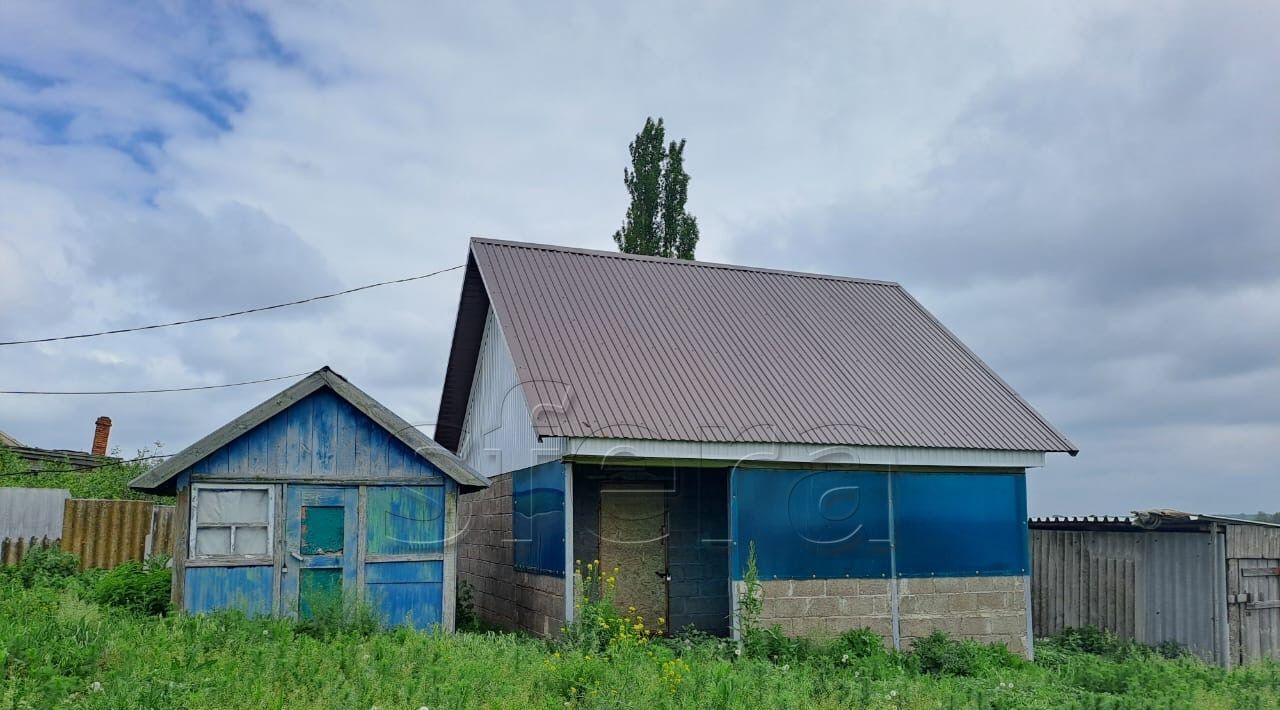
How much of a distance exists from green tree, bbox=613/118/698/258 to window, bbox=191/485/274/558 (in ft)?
51.3

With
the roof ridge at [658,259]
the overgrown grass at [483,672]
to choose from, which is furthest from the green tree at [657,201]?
the overgrown grass at [483,672]

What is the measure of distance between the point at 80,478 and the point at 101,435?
15.3 ft

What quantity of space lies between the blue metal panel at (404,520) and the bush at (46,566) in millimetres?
6153

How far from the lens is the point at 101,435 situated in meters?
27.8

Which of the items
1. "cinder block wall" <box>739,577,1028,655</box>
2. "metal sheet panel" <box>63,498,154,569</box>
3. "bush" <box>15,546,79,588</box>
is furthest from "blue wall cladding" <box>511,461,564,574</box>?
"metal sheet panel" <box>63,498,154,569</box>

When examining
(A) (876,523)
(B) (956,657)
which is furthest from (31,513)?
(B) (956,657)

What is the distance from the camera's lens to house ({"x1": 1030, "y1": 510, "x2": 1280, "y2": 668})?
14.1 m

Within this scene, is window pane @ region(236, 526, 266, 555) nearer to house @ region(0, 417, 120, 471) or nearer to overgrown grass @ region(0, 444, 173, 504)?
overgrown grass @ region(0, 444, 173, 504)

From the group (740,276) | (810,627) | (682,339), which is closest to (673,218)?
(740,276)

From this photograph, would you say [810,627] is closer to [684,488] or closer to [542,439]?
[684,488]

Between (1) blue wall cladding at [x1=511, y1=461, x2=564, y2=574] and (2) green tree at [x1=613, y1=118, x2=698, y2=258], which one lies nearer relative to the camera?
(1) blue wall cladding at [x1=511, y1=461, x2=564, y2=574]

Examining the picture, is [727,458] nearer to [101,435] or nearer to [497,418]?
[497,418]

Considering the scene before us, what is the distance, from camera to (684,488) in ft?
50.6

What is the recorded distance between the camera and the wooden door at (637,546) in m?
14.9
